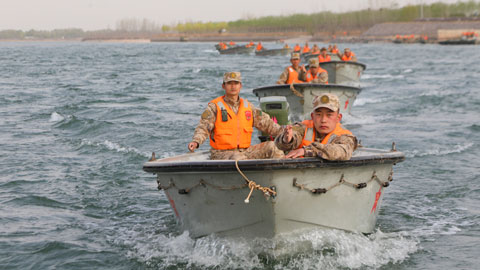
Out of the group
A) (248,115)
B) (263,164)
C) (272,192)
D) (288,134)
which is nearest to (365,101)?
(248,115)

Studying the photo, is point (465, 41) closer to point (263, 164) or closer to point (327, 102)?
point (327, 102)

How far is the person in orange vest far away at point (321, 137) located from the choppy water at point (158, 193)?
39.0 inches

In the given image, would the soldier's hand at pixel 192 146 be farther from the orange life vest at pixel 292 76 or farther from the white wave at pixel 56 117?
the white wave at pixel 56 117

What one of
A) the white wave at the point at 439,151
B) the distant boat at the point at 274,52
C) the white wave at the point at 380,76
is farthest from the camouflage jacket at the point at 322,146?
the distant boat at the point at 274,52

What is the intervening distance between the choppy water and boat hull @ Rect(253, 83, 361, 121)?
3.55 feet

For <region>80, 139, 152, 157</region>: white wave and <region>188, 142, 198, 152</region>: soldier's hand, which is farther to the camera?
<region>80, 139, 152, 157</region>: white wave

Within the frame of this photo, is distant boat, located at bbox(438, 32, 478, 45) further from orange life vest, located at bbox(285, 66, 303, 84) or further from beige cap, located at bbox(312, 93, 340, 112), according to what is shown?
beige cap, located at bbox(312, 93, 340, 112)

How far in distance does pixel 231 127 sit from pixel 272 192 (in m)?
1.44

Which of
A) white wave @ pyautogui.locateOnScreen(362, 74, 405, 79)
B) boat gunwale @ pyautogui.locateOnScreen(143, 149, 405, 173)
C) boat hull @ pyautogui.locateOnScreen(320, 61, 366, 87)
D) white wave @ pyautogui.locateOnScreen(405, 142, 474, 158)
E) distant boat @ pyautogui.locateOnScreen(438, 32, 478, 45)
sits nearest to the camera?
boat gunwale @ pyautogui.locateOnScreen(143, 149, 405, 173)

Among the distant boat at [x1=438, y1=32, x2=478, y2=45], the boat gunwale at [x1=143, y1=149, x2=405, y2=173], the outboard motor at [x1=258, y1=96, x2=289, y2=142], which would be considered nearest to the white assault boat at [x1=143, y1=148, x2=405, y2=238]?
the boat gunwale at [x1=143, y1=149, x2=405, y2=173]

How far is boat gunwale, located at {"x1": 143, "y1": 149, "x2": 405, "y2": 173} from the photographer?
666cm

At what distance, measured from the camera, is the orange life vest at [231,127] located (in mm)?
7969

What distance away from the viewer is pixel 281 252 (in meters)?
7.18

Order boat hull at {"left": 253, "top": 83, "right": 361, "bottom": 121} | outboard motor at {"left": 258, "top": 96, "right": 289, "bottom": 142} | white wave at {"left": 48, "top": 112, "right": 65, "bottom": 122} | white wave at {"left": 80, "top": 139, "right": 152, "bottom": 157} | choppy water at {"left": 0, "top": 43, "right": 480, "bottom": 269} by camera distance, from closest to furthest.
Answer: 1. choppy water at {"left": 0, "top": 43, "right": 480, "bottom": 269}
2. outboard motor at {"left": 258, "top": 96, "right": 289, "bottom": 142}
3. white wave at {"left": 80, "top": 139, "right": 152, "bottom": 157}
4. boat hull at {"left": 253, "top": 83, "right": 361, "bottom": 121}
5. white wave at {"left": 48, "top": 112, "right": 65, "bottom": 122}
